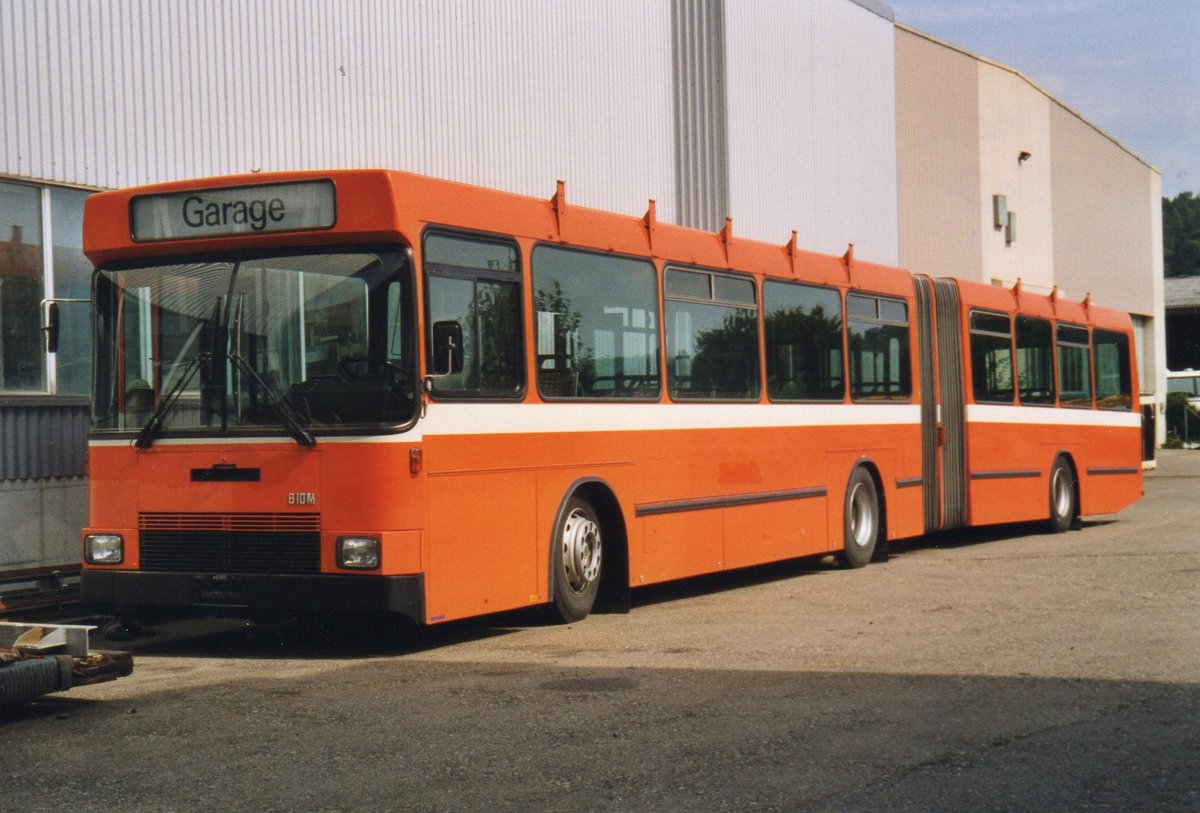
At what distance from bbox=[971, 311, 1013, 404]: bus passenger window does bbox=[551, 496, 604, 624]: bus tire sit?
8.14 meters

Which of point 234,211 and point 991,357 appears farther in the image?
point 991,357

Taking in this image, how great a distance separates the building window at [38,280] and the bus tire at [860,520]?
720cm

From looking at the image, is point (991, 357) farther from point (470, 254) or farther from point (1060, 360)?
point (470, 254)

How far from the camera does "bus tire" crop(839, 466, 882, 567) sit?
1565 cm

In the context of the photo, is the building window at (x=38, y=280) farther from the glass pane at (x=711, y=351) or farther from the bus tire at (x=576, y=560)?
the glass pane at (x=711, y=351)

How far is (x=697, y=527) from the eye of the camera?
1292 cm

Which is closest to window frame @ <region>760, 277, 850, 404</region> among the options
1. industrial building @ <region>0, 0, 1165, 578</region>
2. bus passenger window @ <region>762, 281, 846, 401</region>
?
bus passenger window @ <region>762, 281, 846, 401</region>

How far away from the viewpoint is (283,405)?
970cm

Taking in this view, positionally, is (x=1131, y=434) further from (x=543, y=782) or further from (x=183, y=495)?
(x=543, y=782)

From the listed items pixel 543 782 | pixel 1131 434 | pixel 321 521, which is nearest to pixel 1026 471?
pixel 1131 434

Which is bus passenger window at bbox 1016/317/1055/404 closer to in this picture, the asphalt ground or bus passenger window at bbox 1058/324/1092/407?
bus passenger window at bbox 1058/324/1092/407

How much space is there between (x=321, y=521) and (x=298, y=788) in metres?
3.61

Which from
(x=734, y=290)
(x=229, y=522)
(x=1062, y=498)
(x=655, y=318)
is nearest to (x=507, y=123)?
(x=734, y=290)

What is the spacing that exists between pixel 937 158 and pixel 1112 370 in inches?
466
